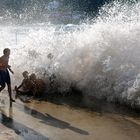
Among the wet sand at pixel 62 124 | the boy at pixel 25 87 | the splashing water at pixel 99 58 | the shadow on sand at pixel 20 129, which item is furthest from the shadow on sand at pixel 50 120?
the splashing water at pixel 99 58

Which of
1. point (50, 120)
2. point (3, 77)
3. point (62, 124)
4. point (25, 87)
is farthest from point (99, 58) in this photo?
point (62, 124)

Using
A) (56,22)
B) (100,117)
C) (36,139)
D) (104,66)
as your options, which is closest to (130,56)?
(104,66)

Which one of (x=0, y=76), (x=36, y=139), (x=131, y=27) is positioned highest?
(x=131, y=27)

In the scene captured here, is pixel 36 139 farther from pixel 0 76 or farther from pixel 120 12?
pixel 120 12

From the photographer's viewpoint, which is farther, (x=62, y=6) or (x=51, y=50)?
(x=62, y=6)

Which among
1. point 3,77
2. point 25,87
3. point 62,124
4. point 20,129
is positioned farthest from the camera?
point 25,87

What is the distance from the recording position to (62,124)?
9609mm

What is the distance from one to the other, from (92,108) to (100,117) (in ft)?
2.85

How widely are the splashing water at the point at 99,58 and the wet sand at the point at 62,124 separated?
1.39 meters

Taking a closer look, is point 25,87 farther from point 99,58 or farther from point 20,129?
point 20,129

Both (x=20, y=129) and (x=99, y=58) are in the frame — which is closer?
(x=20, y=129)

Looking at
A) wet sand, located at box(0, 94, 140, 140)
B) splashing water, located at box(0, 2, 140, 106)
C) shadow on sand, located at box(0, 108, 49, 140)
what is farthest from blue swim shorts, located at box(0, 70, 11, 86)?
splashing water, located at box(0, 2, 140, 106)

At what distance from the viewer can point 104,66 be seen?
42.6 feet

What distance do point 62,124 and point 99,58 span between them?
4.27 meters
